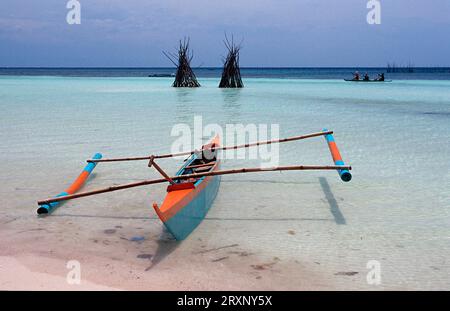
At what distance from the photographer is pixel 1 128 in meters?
8.08

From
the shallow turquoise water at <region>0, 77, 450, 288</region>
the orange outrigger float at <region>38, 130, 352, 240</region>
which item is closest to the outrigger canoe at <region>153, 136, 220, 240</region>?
the orange outrigger float at <region>38, 130, 352, 240</region>

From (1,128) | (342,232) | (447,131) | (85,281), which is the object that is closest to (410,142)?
(447,131)

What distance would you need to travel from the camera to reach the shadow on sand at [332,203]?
3455 mm

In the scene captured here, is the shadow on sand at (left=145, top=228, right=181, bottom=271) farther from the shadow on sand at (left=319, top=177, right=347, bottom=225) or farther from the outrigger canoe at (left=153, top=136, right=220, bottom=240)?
the shadow on sand at (left=319, top=177, right=347, bottom=225)

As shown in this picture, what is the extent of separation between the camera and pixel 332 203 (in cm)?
388

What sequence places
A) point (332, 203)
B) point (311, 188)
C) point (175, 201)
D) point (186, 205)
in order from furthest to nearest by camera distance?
point (311, 188), point (332, 203), point (186, 205), point (175, 201)

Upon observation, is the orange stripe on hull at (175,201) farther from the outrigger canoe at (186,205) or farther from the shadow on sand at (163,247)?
the shadow on sand at (163,247)

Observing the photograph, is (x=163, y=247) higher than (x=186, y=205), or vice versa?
(x=186, y=205)

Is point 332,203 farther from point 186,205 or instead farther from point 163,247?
point 163,247

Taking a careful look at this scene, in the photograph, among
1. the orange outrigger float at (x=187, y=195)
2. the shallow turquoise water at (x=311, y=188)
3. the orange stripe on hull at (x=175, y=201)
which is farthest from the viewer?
the shallow turquoise water at (x=311, y=188)

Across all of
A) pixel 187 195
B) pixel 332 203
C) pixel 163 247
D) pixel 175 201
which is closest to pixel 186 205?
pixel 187 195

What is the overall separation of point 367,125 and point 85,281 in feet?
25.8

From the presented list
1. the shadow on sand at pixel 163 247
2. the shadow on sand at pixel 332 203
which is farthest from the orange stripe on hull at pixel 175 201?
the shadow on sand at pixel 332 203

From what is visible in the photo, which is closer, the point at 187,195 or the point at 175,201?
the point at 175,201
